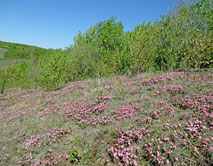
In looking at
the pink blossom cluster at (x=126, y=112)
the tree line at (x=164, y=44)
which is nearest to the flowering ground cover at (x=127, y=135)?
the pink blossom cluster at (x=126, y=112)

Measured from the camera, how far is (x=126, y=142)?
14.9ft

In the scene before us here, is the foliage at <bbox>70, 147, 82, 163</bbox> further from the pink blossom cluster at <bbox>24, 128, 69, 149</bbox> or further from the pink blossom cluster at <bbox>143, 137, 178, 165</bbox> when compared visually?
the pink blossom cluster at <bbox>143, 137, 178, 165</bbox>

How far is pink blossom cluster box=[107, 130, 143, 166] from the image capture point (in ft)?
12.8

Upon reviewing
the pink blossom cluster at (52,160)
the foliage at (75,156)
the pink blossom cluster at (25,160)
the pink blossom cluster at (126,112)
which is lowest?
the pink blossom cluster at (25,160)

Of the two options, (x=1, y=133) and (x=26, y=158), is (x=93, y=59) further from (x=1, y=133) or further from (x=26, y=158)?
(x=26, y=158)

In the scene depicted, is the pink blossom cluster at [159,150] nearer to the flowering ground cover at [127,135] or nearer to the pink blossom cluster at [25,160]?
the flowering ground cover at [127,135]

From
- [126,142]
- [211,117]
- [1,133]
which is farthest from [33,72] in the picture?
[211,117]

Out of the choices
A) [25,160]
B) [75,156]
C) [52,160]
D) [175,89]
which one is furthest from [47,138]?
[175,89]

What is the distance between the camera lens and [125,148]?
4148 mm

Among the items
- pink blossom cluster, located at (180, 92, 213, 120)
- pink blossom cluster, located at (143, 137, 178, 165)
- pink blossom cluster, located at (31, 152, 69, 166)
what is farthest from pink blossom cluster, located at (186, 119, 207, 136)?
pink blossom cluster, located at (31, 152, 69, 166)

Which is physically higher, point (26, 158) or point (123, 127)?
point (123, 127)

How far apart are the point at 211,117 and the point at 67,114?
6.79m

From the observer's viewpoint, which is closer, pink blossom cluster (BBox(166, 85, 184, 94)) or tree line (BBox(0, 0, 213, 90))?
pink blossom cluster (BBox(166, 85, 184, 94))

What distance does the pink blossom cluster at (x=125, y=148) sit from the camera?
390 cm
